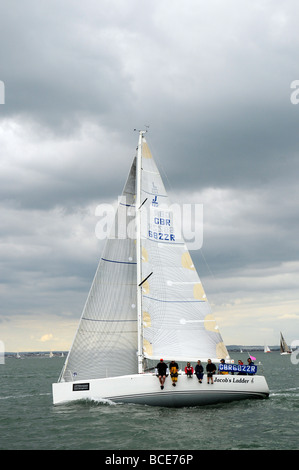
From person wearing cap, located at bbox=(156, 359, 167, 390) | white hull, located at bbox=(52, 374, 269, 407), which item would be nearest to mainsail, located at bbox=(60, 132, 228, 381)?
white hull, located at bbox=(52, 374, 269, 407)

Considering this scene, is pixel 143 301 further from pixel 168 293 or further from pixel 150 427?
pixel 150 427

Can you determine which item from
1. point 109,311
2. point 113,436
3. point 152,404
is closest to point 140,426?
point 113,436

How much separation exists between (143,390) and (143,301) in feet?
13.6

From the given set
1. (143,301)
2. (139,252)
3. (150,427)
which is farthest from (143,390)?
(139,252)

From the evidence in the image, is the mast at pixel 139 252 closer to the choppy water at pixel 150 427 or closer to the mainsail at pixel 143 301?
the mainsail at pixel 143 301

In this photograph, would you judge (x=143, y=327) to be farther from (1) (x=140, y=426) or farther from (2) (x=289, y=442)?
(2) (x=289, y=442)

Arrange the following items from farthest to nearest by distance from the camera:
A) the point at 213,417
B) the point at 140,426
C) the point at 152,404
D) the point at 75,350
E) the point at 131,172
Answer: the point at 131,172 → the point at 75,350 → the point at 152,404 → the point at 213,417 → the point at 140,426

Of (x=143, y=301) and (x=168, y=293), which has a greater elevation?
(x=168, y=293)

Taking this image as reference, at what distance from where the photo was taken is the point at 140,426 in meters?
16.8

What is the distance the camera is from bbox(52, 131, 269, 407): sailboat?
1997 centimetres

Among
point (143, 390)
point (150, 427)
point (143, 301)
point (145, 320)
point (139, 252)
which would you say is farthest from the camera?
point (139, 252)

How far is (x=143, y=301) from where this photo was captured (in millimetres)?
22062

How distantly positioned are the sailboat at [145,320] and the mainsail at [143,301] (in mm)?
45
